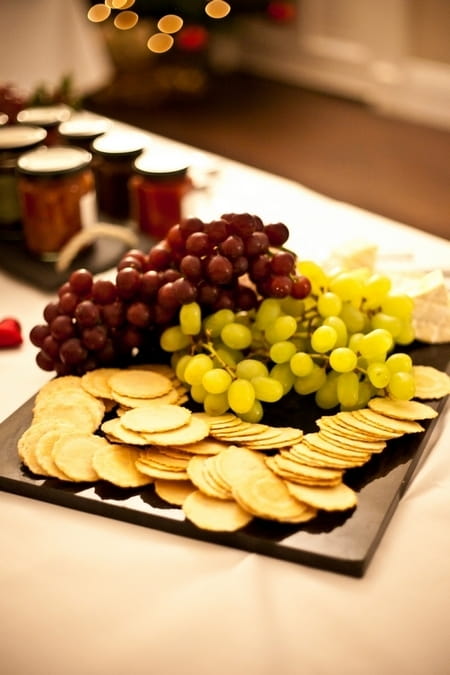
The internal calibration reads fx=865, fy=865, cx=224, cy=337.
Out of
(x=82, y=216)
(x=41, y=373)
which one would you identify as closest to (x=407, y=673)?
(x=41, y=373)

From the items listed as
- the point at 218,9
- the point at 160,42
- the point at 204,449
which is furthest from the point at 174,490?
the point at 160,42

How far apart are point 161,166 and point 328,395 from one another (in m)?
0.72

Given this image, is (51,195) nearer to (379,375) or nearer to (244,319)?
(244,319)

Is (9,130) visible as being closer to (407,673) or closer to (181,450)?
(181,450)

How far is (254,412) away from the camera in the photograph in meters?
1.08

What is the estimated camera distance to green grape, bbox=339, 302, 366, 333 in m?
1.16

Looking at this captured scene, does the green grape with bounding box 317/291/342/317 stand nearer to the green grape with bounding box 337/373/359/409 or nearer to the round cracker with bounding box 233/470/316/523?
the green grape with bounding box 337/373/359/409

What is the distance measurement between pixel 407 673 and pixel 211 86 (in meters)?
4.45

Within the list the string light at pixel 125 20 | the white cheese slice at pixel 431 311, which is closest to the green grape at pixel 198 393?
the white cheese slice at pixel 431 311

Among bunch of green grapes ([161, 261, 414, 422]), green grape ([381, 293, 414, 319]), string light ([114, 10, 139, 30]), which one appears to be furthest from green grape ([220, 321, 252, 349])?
string light ([114, 10, 139, 30])

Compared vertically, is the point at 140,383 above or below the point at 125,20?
below

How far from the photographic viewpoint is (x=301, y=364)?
110cm

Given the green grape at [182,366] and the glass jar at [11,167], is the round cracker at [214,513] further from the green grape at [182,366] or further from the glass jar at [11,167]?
the glass jar at [11,167]

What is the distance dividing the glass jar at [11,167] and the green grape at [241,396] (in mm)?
833
